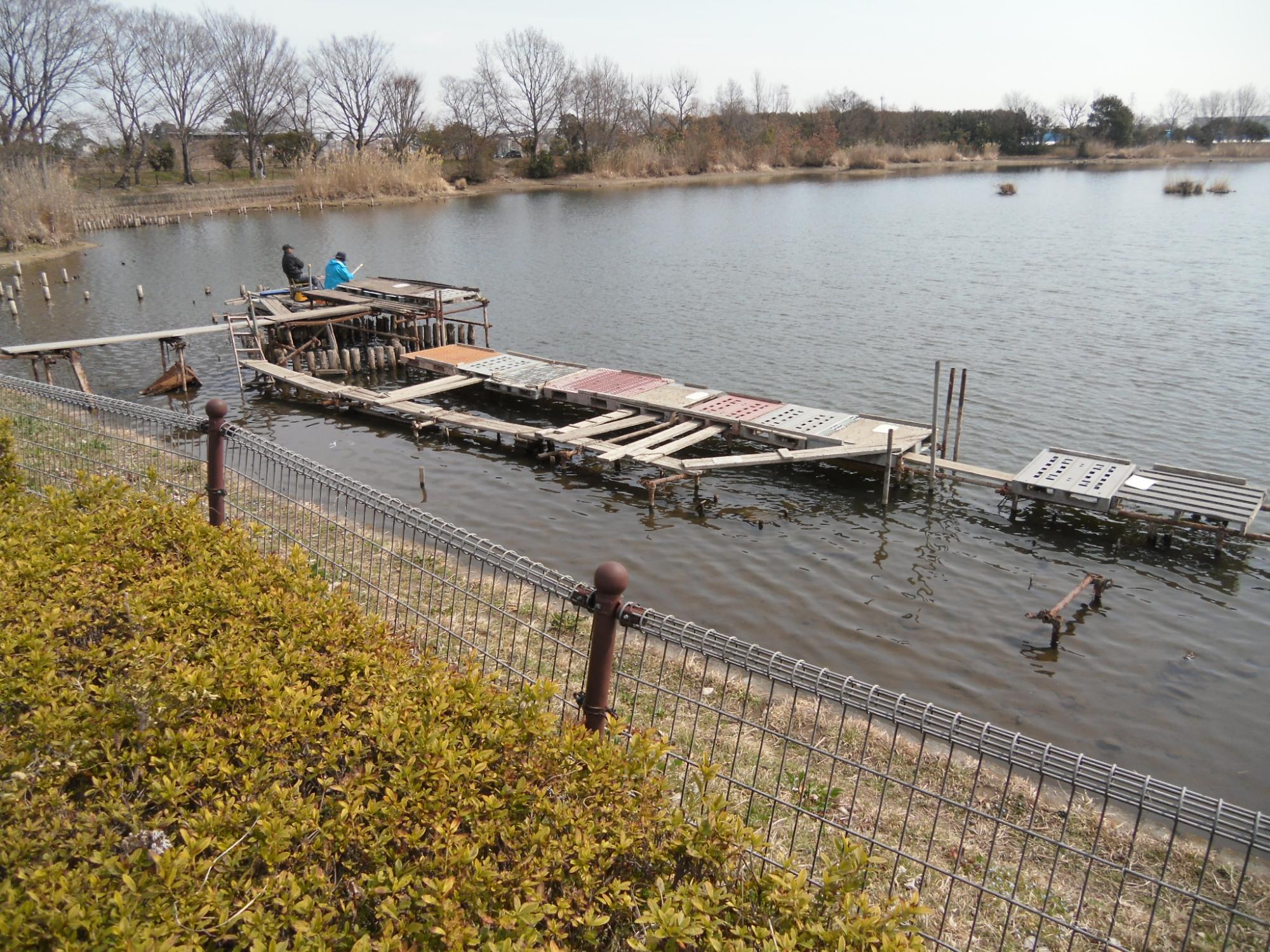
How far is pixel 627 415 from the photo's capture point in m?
17.2

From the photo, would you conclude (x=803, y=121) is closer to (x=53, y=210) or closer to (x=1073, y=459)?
(x=53, y=210)

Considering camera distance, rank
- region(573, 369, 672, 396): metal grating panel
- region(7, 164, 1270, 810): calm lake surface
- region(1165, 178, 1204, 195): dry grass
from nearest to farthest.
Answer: region(7, 164, 1270, 810): calm lake surface → region(573, 369, 672, 396): metal grating panel → region(1165, 178, 1204, 195): dry grass

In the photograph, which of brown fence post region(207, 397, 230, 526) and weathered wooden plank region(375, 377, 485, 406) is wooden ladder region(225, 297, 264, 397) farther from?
brown fence post region(207, 397, 230, 526)

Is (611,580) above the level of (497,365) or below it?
above

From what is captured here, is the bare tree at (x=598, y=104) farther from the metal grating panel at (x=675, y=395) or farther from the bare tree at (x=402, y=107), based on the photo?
the metal grating panel at (x=675, y=395)

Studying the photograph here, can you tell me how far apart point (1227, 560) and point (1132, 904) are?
855 centimetres

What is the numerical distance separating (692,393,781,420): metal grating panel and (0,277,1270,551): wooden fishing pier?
1.8 inches

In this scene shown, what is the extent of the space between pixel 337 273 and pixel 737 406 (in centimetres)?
1551

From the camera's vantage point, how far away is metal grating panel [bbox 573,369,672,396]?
58.9 ft

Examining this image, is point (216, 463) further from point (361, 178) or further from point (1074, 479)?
point (361, 178)

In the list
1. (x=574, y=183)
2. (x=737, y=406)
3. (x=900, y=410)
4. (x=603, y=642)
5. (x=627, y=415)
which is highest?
(x=574, y=183)

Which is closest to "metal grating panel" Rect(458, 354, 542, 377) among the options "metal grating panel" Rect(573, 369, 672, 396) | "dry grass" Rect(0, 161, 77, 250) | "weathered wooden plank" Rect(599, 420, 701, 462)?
"metal grating panel" Rect(573, 369, 672, 396)

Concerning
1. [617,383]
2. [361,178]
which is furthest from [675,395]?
[361,178]

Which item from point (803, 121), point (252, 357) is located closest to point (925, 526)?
point (252, 357)
